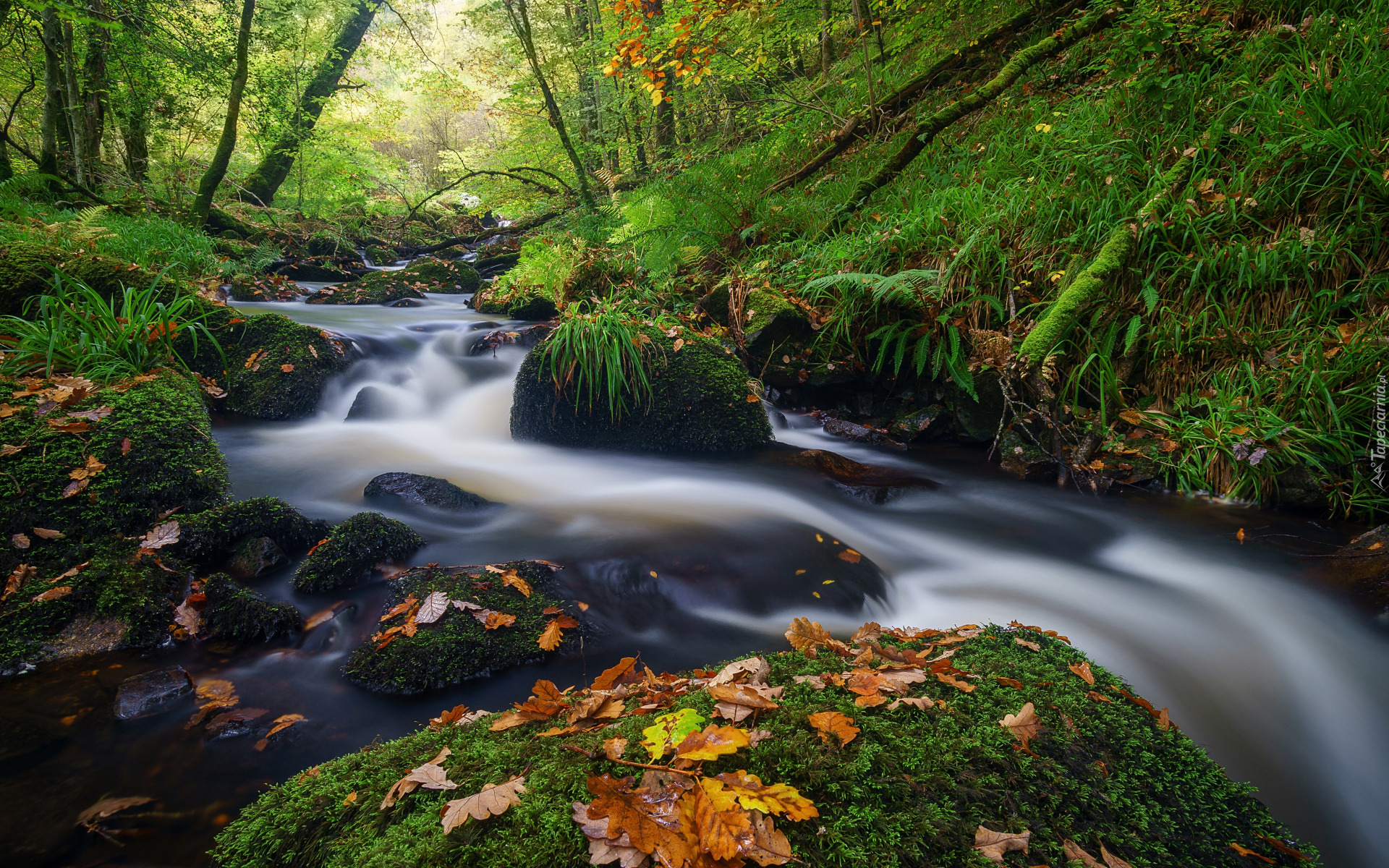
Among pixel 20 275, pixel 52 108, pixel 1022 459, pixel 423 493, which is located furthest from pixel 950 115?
pixel 52 108

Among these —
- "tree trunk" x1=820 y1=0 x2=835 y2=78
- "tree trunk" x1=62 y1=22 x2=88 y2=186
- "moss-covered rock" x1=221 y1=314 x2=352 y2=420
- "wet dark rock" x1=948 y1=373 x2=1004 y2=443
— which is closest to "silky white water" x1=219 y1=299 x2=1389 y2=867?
"moss-covered rock" x1=221 y1=314 x2=352 y2=420

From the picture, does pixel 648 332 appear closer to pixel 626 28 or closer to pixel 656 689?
pixel 656 689

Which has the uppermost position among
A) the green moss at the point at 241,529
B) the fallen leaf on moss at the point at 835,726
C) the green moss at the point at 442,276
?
the green moss at the point at 442,276

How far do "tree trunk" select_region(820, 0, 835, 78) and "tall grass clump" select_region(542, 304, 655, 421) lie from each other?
20.2ft

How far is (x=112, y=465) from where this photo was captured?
10.2ft

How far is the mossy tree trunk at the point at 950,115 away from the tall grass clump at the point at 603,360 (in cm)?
296

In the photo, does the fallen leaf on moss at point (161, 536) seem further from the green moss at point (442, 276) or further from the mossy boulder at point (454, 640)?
the green moss at point (442, 276)

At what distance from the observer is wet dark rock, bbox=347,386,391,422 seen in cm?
591

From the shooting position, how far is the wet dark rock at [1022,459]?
4699 millimetres

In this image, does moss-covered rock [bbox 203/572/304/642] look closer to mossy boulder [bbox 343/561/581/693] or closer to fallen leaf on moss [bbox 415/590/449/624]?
mossy boulder [bbox 343/561/581/693]

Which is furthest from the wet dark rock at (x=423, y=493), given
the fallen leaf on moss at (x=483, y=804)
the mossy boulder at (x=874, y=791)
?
the fallen leaf on moss at (x=483, y=804)

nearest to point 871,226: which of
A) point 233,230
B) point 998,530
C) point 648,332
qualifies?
point 648,332

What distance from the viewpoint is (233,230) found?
11180 millimetres

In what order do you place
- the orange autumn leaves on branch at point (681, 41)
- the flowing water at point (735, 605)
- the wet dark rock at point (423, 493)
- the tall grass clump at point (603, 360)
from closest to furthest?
the flowing water at point (735, 605), the wet dark rock at point (423, 493), the tall grass clump at point (603, 360), the orange autumn leaves on branch at point (681, 41)
